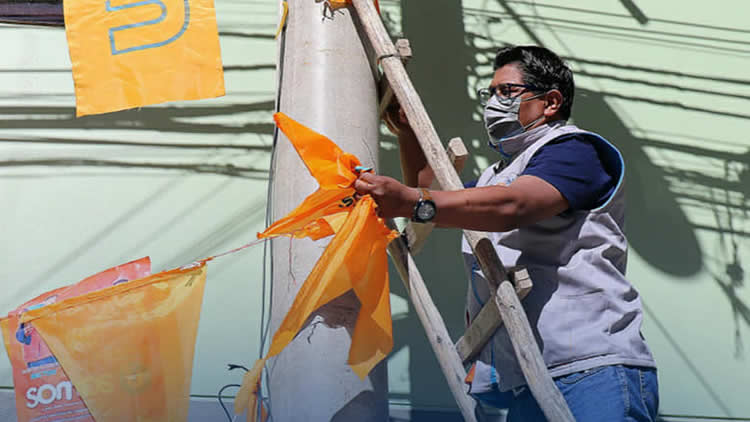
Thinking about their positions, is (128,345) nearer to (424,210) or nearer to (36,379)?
(36,379)

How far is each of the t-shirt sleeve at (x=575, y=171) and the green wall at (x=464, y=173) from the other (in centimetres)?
195

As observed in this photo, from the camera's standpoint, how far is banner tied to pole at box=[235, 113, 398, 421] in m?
2.42

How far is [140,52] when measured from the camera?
354 centimetres

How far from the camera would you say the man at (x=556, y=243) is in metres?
2.20

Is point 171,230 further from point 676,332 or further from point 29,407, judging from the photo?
point 676,332

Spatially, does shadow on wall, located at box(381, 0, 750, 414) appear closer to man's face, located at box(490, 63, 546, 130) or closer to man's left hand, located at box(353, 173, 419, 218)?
man's face, located at box(490, 63, 546, 130)

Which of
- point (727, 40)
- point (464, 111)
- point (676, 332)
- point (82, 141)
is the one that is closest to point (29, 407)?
point (82, 141)

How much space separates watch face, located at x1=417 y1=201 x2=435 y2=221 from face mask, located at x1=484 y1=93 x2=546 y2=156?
2.39 ft

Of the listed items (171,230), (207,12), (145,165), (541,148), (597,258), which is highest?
(207,12)

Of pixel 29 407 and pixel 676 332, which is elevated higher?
pixel 29 407

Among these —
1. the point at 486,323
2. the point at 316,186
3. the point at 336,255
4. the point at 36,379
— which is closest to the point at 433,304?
the point at 486,323

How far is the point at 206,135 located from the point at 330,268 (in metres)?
2.38

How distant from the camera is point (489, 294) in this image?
8.59 feet

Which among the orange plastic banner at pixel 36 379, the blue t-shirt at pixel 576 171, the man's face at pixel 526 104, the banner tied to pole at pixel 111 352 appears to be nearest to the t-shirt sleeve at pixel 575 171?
the blue t-shirt at pixel 576 171
